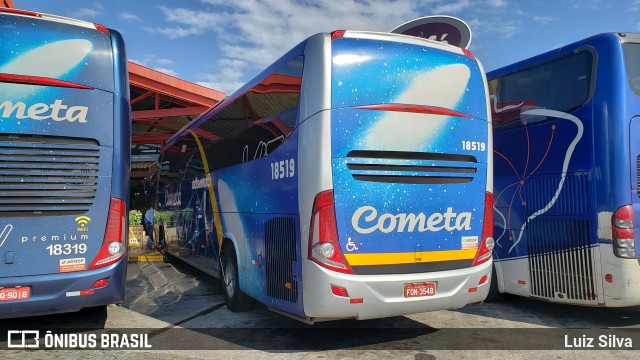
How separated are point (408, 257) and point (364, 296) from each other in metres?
0.64

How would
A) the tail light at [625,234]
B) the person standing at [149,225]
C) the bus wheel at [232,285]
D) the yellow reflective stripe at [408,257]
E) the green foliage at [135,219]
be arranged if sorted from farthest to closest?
1. the green foliage at [135,219]
2. the person standing at [149,225]
3. the bus wheel at [232,285]
4. the tail light at [625,234]
5. the yellow reflective stripe at [408,257]

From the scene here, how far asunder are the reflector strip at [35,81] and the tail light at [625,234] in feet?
21.0

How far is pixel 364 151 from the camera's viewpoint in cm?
476

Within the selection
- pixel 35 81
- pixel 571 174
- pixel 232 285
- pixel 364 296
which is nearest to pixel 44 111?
pixel 35 81

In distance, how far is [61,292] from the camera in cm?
509

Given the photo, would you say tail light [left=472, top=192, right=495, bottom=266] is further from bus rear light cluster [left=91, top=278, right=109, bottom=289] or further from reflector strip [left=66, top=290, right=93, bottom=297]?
reflector strip [left=66, top=290, right=93, bottom=297]

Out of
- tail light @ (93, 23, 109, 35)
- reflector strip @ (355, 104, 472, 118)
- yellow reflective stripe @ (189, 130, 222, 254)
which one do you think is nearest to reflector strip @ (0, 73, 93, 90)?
tail light @ (93, 23, 109, 35)

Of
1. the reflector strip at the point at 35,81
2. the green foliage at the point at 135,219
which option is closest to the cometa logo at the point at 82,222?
the reflector strip at the point at 35,81

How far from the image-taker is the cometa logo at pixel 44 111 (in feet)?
16.5

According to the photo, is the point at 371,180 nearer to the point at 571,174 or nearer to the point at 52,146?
the point at 571,174

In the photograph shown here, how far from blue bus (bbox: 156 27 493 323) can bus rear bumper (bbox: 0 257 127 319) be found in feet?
5.50

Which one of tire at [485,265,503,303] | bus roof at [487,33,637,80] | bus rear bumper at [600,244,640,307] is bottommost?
tire at [485,265,503,303]

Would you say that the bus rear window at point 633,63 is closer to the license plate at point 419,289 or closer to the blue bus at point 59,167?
the license plate at point 419,289

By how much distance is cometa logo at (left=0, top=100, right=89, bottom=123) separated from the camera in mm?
5023
